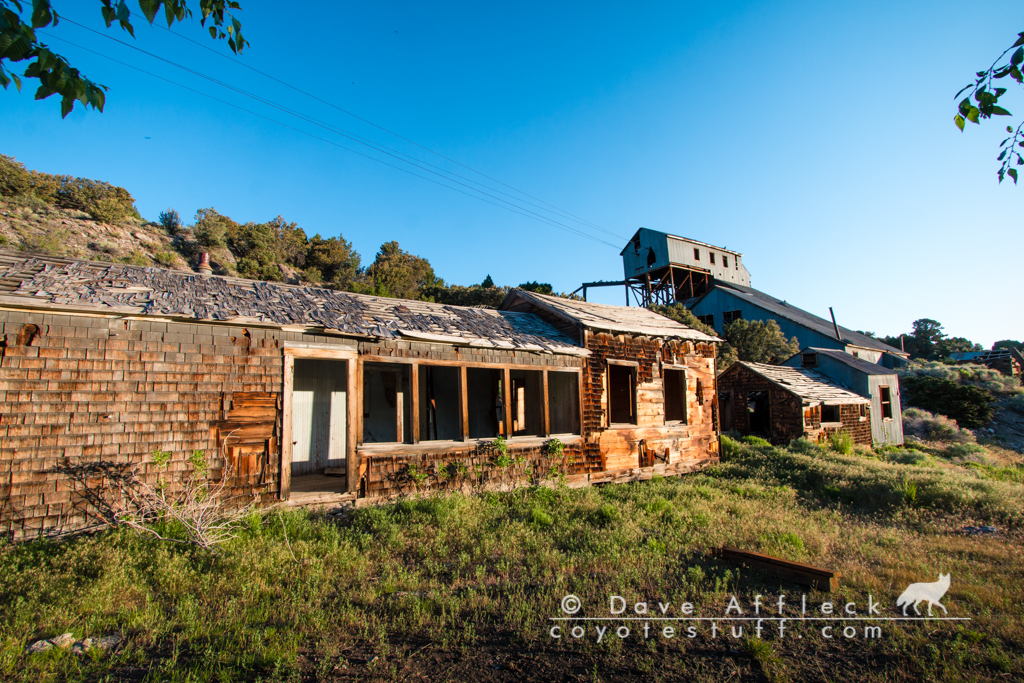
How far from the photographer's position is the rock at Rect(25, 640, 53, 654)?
3.70 m

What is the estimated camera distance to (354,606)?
4.68 meters

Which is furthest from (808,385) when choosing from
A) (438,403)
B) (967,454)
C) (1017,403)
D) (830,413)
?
(1017,403)

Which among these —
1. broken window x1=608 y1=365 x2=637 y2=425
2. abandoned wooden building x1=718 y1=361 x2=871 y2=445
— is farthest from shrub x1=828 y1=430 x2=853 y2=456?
broken window x1=608 y1=365 x2=637 y2=425

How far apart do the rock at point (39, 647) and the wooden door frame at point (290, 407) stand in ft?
12.3

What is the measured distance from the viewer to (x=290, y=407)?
7.72 meters

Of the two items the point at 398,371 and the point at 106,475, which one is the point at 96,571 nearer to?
the point at 106,475

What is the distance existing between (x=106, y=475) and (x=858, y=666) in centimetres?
845

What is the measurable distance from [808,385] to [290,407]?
68.3 ft

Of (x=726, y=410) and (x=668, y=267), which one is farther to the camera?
(x=668, y=267)

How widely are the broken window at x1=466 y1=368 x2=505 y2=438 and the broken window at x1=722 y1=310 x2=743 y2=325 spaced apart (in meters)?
26.9

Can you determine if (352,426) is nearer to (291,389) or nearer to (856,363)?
(291,389)

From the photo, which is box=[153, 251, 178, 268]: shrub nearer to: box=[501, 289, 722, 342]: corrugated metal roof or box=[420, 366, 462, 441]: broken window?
box=[420, 366, 462, 441]: broken window

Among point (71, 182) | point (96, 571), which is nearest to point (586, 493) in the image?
point (96, 571)

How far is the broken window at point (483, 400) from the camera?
539 inches
